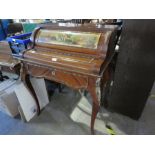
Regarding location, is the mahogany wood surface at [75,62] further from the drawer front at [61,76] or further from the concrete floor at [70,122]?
the concrete floor at [70,122]

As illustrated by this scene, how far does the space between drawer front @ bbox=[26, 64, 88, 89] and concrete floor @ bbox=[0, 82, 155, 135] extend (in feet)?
2.32

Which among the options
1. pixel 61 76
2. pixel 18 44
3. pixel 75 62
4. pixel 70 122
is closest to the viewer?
pixel 75 62

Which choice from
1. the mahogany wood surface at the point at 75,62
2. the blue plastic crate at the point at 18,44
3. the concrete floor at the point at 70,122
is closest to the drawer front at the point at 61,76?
the mahogany wood surface at the point at 75,62

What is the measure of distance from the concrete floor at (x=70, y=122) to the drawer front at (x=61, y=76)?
27.8 inches

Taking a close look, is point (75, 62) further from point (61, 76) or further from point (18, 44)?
point (18, 44)

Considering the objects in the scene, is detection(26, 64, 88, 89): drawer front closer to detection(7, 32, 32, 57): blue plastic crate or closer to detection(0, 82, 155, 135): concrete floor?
detection(7, 32, 32, 57): blue plastic crate

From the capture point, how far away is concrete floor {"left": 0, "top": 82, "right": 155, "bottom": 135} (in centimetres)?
156

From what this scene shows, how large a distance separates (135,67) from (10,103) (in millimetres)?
1498

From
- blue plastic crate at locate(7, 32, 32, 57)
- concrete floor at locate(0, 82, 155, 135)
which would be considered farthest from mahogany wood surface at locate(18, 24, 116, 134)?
concrete floor at locate(0, 82, 155, 135)

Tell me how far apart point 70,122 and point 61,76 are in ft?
2.54

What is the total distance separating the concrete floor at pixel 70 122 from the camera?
1.56 metres

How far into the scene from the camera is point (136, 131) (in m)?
1.52

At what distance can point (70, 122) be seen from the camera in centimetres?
167

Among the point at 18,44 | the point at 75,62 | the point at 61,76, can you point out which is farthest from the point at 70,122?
the point at 18,44
